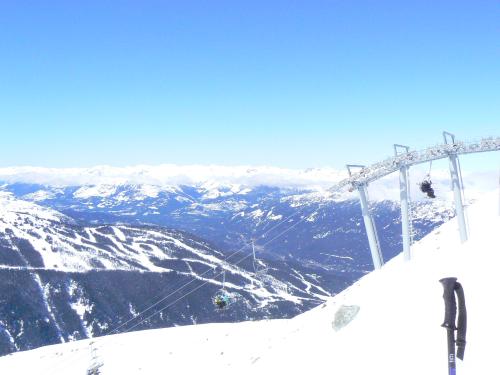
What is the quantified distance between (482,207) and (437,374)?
58.7 metres

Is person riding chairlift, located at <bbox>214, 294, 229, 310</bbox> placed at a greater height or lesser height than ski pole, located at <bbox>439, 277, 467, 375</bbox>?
lesser

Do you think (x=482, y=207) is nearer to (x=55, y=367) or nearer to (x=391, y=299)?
(x=391, y=299)

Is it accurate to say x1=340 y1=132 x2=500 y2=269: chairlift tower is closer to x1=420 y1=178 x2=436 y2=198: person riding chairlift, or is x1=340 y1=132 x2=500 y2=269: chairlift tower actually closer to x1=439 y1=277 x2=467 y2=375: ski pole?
x1=420 y1=178 x2=436 y2=198: person riding chairlift

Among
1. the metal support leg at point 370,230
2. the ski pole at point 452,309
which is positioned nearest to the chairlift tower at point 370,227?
the metal support leg at point 370,230

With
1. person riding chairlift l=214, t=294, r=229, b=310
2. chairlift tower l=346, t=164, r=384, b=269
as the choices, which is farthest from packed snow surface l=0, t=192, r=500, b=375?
chairlift tower l=346, t=164, r=384, b=269

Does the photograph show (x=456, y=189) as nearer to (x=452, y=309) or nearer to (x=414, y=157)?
(x=414, y=157)

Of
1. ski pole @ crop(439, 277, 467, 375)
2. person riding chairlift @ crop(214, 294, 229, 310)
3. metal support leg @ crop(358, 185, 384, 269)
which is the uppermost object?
ski pole @ crop(439, 277, 467, 375)

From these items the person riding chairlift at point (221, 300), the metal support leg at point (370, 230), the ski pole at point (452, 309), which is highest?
the ski pole at point (452, 309)

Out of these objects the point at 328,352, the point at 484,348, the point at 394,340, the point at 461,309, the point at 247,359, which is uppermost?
the point at 461,309

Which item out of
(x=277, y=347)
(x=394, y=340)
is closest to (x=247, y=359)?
(x=277, y=347)

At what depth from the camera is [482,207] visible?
2739 inches

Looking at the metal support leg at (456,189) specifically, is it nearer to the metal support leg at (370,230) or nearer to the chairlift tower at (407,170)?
the chairlift tower at (407,170)

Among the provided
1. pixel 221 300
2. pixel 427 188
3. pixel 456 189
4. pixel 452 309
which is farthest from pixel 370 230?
pixel 452 309

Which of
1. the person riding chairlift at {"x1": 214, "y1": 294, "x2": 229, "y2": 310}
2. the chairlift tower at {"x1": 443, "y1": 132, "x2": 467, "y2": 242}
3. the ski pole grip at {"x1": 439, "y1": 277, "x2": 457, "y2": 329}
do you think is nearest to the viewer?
the ski pole grip at {"x1": 439, "y1": 277, "x2": 457, "y2": 329}
